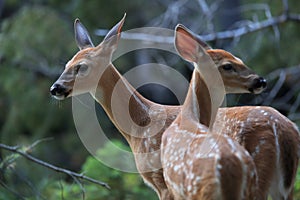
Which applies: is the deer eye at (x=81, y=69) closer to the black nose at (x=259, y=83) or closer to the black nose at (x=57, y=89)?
the black nose at (x=57, y=89)

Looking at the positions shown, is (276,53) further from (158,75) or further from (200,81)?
(200,81)

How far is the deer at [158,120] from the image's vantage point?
474cm

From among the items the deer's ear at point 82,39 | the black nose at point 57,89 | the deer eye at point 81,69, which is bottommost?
the black nose at point 57,89

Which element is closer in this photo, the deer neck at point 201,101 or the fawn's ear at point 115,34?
the deer neck at point 201,101

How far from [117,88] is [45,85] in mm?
6055

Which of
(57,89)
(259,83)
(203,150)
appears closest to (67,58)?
(57,89)

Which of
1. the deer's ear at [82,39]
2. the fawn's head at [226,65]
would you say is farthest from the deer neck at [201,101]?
the deer's ear at [82,39]

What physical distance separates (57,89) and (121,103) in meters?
0.64

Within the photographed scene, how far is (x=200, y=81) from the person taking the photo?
4.90 meters

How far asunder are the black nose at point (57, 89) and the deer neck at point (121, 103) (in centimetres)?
42

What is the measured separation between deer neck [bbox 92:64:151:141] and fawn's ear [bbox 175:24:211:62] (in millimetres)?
682

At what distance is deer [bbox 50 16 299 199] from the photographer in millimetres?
4738

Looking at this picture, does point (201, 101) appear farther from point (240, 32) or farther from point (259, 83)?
point (240, 32)

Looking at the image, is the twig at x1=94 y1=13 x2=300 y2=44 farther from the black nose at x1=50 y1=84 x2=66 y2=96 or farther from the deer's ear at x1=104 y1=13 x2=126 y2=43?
the black nose at x1=50 y1=84 x2=66 y2=96
